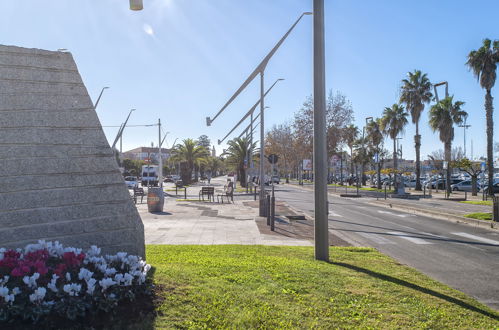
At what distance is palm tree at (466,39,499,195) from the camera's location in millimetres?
29672

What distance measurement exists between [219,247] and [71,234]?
12.3 feet

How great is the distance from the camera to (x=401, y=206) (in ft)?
72.4

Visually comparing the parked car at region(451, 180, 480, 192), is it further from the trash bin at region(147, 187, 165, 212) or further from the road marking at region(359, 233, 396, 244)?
the trash bin at region(147, 187, 165, 212)

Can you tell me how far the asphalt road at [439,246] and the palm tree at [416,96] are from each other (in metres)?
27.2

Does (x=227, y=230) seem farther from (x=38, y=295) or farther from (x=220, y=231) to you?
(x=38, y=295)

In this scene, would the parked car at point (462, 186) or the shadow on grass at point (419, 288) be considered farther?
the parked car at point (462, 186)

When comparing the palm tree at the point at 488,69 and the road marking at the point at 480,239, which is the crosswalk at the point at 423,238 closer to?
the road marking at the point at 480,239

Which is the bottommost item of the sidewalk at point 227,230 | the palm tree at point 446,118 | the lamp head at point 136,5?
the sidewalk at point 227,230

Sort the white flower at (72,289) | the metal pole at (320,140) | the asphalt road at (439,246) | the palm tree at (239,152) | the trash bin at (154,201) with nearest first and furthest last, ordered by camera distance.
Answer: the white flower at (72,289), the asphalt road at (439,246), the metal pole at (320,140), the trash bin at (154,201), the palm tree at (239,152)

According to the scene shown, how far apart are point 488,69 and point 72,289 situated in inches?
1323

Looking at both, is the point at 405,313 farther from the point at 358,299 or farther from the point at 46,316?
the point at 46,316

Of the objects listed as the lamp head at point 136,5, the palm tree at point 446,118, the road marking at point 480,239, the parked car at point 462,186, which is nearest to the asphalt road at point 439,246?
the road marking at point 480,239

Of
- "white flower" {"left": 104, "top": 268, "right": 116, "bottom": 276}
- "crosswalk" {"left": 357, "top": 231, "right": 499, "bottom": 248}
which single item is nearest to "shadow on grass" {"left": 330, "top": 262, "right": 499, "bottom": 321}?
"white flower" {"left": 104, "top": 268, "right": 116, "bottom": 276}

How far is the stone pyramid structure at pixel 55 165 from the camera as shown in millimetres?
5156
